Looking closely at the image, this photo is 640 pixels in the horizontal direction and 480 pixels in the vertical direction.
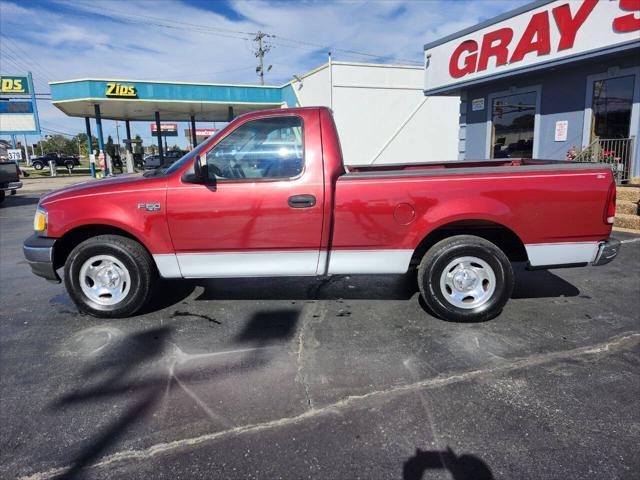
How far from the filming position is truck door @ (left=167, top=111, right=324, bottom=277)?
157 inches

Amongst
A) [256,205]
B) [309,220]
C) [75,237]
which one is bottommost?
[75,237]

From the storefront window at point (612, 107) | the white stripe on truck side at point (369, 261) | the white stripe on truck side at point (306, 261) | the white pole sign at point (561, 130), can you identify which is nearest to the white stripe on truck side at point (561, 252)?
the white stripe on truck side at point (306, 261)

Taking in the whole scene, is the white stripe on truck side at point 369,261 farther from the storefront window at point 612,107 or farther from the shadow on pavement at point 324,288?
the storefront window at point 612,107

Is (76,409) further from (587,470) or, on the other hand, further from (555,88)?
(555,88)

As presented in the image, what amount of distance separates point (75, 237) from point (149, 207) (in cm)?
100

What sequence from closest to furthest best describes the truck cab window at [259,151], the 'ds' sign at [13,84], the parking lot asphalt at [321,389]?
the parking lot asphalt at [321,389] < the truck cab window at [259,151] < the 'ds' sign at [13,84]

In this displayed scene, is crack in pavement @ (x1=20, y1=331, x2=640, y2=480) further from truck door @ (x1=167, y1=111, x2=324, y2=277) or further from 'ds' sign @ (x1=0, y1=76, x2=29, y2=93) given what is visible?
'ds' sign @ (x1=0, y1=76, x2=29, y2=93)

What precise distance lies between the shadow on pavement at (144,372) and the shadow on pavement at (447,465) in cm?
127

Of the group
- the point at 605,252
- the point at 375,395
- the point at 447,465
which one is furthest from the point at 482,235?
the point at 447,465

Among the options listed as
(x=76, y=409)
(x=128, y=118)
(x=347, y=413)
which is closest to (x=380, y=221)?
(x=347, y=413)

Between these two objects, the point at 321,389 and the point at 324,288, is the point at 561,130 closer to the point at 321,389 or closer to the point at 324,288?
the point at 324,288

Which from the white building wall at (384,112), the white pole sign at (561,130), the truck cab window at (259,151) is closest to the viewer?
the truck cab window at (259,151)

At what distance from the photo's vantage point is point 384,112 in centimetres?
2188

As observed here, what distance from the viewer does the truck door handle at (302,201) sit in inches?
156
